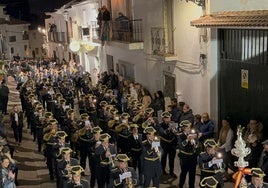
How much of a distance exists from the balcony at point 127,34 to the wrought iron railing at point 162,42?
1896 mm

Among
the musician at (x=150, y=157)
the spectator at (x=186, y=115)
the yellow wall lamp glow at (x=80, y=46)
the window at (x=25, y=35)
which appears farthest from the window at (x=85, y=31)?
the window at (x=25, y=35)

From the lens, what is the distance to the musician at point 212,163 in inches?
385

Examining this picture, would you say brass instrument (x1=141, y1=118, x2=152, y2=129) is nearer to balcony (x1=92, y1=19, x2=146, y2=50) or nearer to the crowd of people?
the crowd of people

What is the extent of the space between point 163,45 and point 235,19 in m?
6.02

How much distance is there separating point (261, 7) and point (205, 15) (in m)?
2.32

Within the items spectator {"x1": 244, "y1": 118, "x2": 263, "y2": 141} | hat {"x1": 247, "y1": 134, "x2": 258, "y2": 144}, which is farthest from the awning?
hat {"x1": 247, "y1": 134, "x2": 258, "y2": 144}

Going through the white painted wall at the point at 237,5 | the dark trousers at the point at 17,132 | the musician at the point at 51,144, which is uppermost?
the white painted wall at the point at 237,5

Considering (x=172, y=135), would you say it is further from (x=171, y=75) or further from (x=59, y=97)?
(x=59, y=97)

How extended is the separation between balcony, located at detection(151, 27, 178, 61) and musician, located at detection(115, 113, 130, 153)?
4088mm

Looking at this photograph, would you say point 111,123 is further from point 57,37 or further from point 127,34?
point 57,37

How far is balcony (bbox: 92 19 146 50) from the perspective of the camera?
20422mm

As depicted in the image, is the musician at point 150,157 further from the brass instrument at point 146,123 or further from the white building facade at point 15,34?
the white building facade at point 15,34

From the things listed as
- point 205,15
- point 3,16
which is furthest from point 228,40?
point 3,16

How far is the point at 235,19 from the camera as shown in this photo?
38.3 feet
